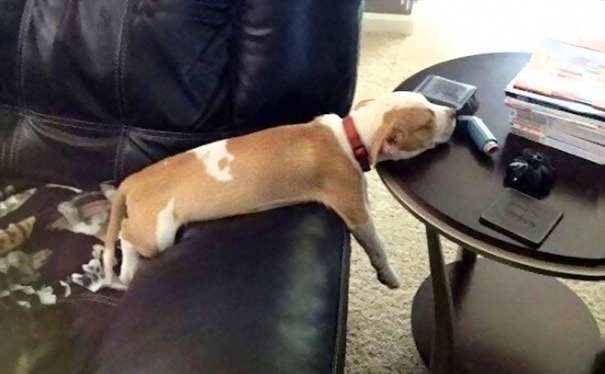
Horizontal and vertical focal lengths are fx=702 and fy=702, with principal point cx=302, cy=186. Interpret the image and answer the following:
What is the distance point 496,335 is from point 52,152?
90 centimetres

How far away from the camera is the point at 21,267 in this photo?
110cm

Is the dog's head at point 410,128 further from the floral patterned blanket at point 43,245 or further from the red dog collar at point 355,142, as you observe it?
the floral patterned blanket at point 43,245

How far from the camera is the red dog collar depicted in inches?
45.6

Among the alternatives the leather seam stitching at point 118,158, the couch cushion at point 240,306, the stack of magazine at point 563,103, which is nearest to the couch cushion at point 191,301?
the couch cushion at point 240,306

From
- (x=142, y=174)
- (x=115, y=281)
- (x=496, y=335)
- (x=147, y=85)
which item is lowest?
(x=496, y=335)

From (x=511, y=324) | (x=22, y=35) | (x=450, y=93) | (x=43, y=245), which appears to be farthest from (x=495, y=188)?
(x=22, y=35)

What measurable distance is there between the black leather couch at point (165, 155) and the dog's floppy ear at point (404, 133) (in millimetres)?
106

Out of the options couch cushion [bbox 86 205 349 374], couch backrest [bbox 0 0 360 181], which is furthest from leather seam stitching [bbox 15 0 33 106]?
couch cushion [bbox 86 205 349 374]

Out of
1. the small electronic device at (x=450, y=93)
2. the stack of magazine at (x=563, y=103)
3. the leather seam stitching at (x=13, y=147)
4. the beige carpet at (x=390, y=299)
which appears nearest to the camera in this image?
the stack of magazine at (x=563, y=103)

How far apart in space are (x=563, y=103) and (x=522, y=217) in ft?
0.66

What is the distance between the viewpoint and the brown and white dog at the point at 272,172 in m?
1.08

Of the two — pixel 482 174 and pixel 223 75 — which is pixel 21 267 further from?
pixel 482 174

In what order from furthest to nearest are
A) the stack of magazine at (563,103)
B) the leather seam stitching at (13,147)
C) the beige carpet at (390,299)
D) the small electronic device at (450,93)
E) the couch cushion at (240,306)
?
1. the beige carpet at (390,299)
2. the leather seam stitching at (13,147)
3. the small electronic device at (450,93)
4. the stack of magazine at (563,103)
5. the couch cushion at (240,306)

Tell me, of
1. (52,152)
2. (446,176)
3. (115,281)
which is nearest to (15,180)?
(52,152)
